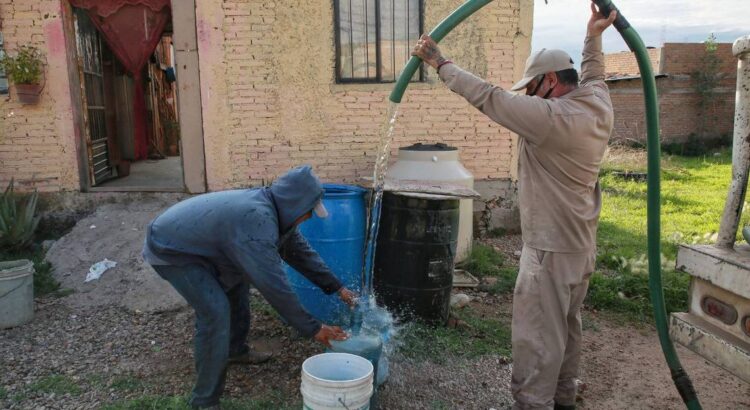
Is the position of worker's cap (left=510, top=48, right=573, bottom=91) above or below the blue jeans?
above

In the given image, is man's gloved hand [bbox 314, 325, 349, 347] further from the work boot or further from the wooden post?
the wooden post

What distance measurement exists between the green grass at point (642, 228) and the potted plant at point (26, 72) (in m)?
6.31

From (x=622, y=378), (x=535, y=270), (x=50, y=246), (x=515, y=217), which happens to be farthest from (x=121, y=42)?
(x=622, y=378)

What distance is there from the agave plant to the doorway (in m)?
0.83

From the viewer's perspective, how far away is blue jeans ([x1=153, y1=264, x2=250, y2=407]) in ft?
9.59

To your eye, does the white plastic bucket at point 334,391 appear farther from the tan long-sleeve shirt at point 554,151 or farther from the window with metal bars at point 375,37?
the window with metal bars at point 375,37

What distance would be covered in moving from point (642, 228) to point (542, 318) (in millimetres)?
5462

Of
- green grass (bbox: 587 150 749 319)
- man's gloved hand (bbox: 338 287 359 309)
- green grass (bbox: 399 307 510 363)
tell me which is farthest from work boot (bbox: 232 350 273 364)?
green grass (bbox: 587 150 749 319)

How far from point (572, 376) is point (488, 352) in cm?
87

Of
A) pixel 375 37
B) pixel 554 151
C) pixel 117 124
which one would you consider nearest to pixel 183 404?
pixel 554 151

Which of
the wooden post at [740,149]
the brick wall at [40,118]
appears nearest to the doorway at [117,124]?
the brick wall at [40,118]

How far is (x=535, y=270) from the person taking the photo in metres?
2.85

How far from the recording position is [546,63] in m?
2.87

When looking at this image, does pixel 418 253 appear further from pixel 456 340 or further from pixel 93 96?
pixel 93 96
